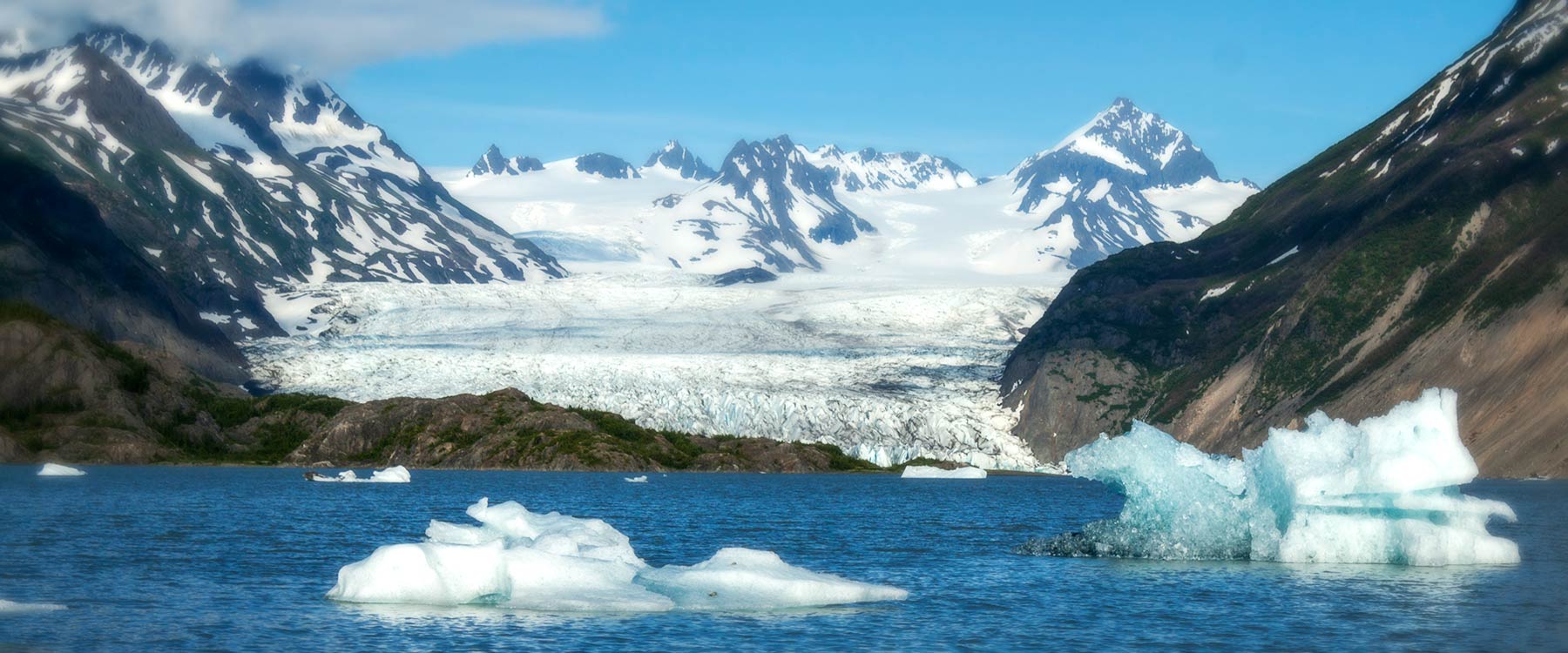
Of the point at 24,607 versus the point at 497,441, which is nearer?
the point at 24,607

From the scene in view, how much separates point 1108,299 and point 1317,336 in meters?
38.8

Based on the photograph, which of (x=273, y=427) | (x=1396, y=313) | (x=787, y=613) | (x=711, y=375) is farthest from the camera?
(x=711, y=375)

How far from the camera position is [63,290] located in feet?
573

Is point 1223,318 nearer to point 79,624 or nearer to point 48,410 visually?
point 48,410

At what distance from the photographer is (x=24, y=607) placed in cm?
3703

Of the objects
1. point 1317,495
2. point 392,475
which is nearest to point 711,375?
point 392,475

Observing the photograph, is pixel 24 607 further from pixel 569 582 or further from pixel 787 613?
pixel 787 613

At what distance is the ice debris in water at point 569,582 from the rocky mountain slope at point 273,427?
100 meters

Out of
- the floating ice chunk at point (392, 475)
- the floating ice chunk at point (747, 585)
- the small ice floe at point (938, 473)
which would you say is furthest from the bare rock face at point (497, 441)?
the floating ice chunk at point (747, 585)

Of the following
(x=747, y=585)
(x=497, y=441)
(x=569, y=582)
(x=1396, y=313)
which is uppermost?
(x=1396, y=313)

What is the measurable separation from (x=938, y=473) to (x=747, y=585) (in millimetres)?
108137

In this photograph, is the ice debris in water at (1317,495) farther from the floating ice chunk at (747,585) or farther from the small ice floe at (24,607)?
the small ice floe at (24,607)

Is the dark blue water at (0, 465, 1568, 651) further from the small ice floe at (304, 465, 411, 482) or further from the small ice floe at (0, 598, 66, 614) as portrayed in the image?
the small ice floe at (304, 465, 411, 482)

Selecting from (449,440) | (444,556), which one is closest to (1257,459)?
(444,556)
